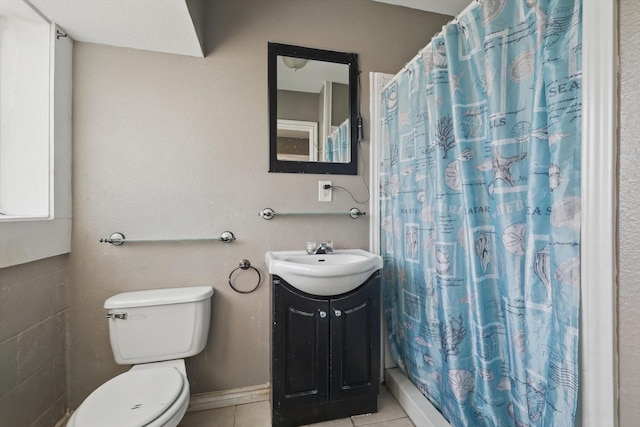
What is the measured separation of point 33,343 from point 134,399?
59 centimetres

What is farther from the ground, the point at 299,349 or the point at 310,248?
the point at 310,248

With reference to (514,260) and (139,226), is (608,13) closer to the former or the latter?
(514,260)

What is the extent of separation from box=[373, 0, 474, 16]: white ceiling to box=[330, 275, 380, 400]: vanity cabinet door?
5.71 ft

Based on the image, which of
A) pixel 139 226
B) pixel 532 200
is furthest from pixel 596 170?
pixel 139 226

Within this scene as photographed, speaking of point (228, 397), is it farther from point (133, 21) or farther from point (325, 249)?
point (133, 21)

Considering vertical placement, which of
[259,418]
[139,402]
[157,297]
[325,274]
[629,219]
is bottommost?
[259,418]

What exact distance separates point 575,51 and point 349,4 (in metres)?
1.44

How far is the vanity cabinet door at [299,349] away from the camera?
51.4 inches

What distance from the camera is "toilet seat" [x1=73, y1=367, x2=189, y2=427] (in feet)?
3.01

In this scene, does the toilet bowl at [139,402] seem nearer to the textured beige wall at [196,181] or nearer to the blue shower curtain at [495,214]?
the textured beige wall at [196,181]

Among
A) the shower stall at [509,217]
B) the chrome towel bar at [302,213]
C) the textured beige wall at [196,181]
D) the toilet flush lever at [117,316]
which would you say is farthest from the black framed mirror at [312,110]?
the toilet flush lever at [117,316]

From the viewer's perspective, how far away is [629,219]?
0.58 meters

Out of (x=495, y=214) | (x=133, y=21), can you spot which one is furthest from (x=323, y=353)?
(x=133, y=21)

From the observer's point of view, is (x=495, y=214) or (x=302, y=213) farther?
(x=302, y=213)
